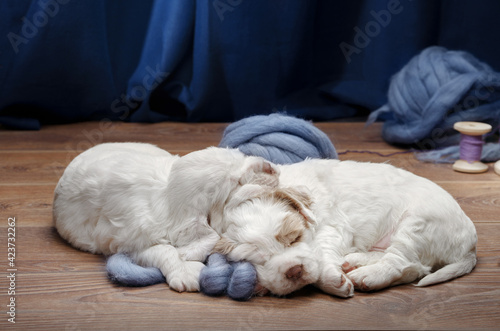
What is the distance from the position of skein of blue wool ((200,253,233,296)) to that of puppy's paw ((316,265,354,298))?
249 mm

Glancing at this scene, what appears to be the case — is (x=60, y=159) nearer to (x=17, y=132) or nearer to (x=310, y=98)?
(x=17, y=132)

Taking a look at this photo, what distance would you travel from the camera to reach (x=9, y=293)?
1.64m

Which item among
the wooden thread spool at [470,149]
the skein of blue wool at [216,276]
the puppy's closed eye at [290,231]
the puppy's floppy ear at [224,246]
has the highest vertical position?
the puppy's closed eye at [290,231]

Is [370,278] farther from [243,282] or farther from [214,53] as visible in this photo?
[214,53]

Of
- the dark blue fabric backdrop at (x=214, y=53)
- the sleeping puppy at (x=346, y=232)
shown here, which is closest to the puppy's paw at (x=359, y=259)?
the sleeping puppy at (x=346, y=232)

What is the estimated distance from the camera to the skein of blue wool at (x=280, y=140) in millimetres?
2176

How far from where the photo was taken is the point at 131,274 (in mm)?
1688

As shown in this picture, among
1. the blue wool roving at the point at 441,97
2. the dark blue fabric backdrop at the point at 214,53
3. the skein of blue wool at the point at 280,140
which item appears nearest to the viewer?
the skein of blue wool at the point at 280,140

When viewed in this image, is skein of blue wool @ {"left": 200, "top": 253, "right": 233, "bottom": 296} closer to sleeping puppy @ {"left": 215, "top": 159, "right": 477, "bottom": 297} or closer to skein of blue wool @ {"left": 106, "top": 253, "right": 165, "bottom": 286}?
sleeping puppy @ {"left": 215, "top": 159, "right": 477, "bottom": 297}

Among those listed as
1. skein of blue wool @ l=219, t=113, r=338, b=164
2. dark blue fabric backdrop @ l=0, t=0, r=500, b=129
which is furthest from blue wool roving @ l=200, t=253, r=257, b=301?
dark blue fabric backdrop @ l=0, t=0, r=500, b=129

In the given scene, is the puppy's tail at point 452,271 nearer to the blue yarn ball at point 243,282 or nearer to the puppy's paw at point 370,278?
the puppy's paw at point 370,278

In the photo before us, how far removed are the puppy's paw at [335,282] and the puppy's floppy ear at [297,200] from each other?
0.14 meters

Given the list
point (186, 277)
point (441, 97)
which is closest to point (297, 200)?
point (186, 277)

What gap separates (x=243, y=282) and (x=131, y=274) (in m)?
0.33
